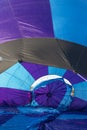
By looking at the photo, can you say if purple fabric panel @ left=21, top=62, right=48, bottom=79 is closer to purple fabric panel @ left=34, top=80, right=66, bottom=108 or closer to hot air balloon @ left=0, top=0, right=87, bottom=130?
hot air balloon @ left=0, top=0, right=87, bottom=130

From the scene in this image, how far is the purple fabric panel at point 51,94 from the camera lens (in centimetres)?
445

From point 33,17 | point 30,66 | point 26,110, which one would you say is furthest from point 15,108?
point 33,17

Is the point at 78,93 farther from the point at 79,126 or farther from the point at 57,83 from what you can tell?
the point at 79,126

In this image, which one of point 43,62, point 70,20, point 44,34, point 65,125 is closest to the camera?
point 65,125

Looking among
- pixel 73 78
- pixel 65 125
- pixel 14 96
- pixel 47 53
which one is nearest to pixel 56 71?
pixel 73 78

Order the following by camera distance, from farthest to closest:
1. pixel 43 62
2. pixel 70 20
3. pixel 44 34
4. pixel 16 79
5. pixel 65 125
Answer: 1. pixel 16 79
2. pixel 70 20
3. pixel 44 34
4. pixel 43 62
5. pixel 65 125

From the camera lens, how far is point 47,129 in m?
3.15

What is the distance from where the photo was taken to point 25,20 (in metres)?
4.16

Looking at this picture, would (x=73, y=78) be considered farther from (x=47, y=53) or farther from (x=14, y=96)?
(x=14, y=96)

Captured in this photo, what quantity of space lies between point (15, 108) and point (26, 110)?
7.1 inches

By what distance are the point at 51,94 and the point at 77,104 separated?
441 mm

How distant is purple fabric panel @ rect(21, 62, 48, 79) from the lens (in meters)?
4.44

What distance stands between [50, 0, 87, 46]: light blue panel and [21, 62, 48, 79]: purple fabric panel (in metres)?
0.67

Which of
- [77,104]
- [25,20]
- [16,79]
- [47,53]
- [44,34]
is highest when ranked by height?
[25,20]
